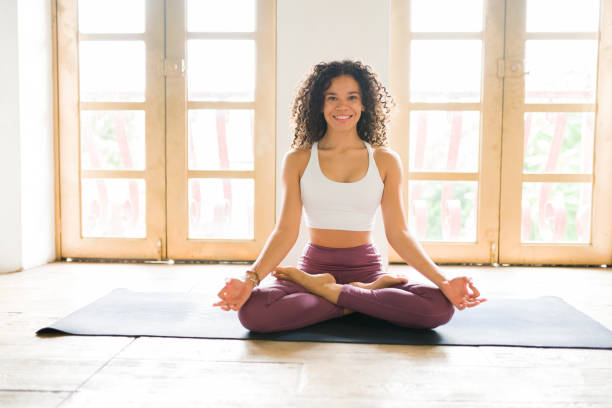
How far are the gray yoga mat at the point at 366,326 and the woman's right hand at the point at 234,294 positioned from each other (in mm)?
114

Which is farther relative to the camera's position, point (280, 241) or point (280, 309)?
point (280, 241)

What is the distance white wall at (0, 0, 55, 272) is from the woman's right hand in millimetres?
1794

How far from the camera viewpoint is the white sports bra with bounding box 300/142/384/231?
1.82 meters

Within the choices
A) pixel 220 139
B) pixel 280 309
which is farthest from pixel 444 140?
pixel 280 309

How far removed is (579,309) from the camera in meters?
1.98

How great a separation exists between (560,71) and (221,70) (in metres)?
2.02

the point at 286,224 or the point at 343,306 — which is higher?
the point at 286,224

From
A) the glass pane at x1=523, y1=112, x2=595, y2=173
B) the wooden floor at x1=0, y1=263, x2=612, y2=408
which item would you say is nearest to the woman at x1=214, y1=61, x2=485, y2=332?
the wooden floor at x1=0, y1=263, x2=612, y2=408

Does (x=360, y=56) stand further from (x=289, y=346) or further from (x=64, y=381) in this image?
(x=64, y=381)

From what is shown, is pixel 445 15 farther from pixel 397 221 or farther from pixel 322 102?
pixel 397 221

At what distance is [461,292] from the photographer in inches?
60.8

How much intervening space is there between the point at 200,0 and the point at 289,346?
2.28 m

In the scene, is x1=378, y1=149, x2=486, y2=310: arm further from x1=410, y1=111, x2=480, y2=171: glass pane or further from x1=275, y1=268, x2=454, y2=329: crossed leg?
x1=410, y1=111, x2=480, y2=171: glass pane

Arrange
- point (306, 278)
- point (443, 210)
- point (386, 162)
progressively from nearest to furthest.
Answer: point (306, 278) → point (386, 162) → point (443, 210)
